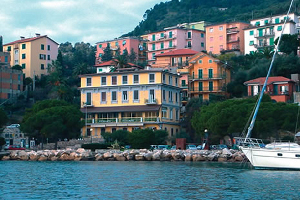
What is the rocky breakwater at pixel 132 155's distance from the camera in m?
55.8

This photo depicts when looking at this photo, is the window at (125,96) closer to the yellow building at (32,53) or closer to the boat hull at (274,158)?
the yellow building at (32,53)

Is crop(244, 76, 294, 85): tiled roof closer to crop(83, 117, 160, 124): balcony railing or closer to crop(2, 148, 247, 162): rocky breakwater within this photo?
crop(83, 117, 160, 124): balcony railing

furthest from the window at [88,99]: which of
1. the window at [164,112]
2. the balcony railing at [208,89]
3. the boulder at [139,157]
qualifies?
the boulder at [139,157]

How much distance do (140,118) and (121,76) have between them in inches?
→ 305

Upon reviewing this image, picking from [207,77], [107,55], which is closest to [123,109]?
[207,77]

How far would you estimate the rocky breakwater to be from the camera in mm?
55781

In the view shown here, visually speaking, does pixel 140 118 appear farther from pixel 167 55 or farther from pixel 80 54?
pixel 80 54

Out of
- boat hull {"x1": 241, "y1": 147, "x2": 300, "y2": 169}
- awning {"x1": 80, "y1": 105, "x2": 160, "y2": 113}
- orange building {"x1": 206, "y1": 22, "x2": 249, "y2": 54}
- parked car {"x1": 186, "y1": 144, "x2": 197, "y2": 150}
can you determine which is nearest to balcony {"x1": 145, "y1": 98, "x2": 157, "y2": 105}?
awning {"x1": 80, "y1": 105, "x2": 160, "y2": 113}

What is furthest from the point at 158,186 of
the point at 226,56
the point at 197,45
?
the point at 197,45

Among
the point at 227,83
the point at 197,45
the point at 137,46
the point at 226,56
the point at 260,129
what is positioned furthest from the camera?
the point at 137,46

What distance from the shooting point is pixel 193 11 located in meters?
175

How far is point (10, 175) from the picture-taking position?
39906mm

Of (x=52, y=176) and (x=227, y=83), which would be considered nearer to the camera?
(x=52, y=176)

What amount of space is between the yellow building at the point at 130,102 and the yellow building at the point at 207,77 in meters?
7.46
